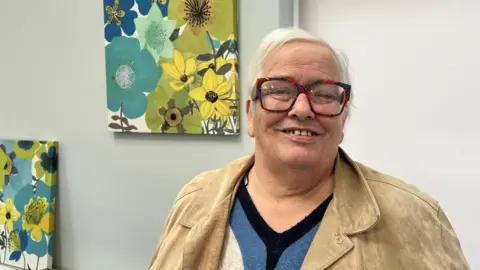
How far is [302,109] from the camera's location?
3.02 ft

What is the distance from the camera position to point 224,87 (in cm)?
151

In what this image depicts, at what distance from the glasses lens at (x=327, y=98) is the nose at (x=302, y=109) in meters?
0.02

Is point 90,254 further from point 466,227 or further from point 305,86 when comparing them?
point 466,227

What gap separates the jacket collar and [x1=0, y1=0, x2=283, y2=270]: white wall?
433 millimetres

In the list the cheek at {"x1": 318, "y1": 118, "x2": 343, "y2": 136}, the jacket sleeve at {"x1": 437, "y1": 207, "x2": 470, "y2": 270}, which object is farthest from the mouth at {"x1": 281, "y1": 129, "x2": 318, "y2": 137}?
the jacket sleeve at {"x1": 437, "y1": 207, "x2": 470, "y2": 270}

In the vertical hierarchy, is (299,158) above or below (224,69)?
below

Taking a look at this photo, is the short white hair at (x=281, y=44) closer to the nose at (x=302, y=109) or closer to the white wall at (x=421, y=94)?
the nose at (x=302, y=109)

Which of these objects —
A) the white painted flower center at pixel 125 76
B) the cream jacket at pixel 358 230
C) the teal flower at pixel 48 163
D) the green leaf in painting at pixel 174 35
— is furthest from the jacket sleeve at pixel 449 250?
the teal flower at pixel 48 163

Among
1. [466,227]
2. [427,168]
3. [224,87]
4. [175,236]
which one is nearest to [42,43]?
[224,87]

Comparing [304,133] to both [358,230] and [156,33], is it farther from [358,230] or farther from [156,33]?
[156,33]

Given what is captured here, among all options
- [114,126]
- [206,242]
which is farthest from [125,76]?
[206,242]

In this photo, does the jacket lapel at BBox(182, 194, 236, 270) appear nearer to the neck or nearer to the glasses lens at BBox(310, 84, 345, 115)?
the neck

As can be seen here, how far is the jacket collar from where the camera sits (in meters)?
0.91

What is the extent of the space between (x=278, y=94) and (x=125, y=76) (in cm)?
96
